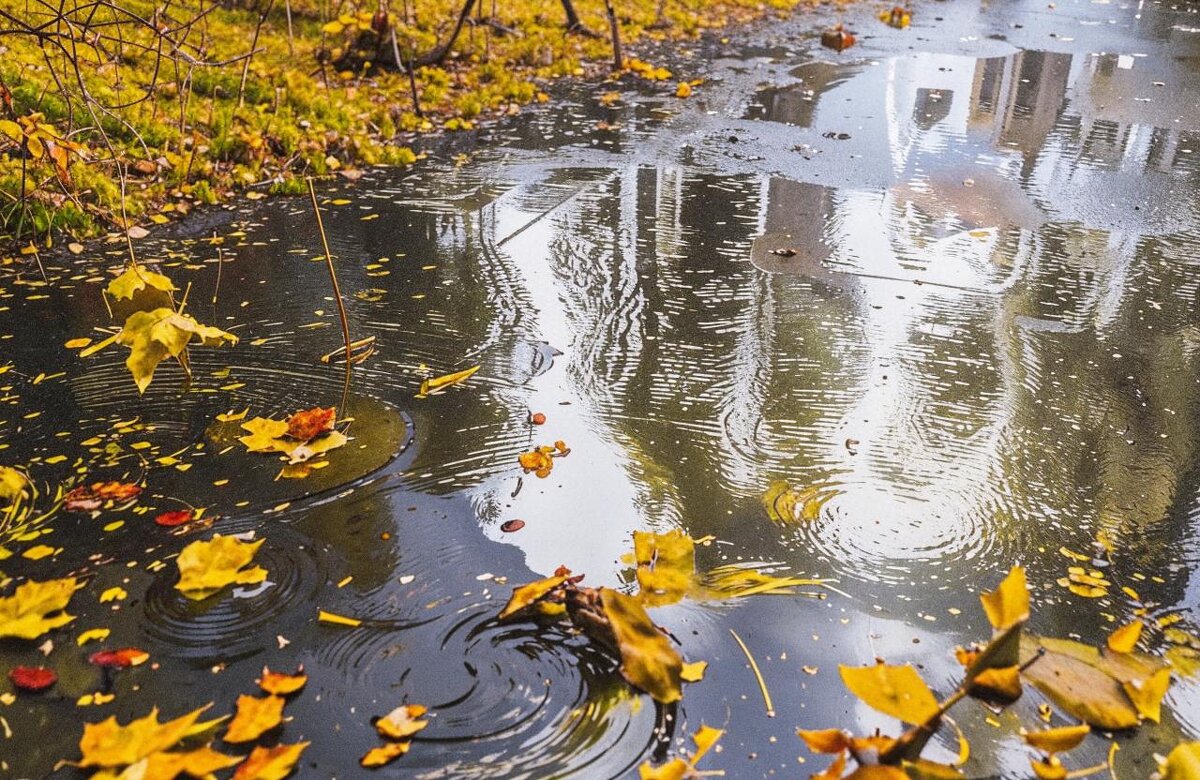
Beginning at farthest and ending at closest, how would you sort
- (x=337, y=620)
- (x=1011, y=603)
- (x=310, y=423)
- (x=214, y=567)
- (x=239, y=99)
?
(x=239, y=99), (x=310, y=423), (x=214, y=567), (x=337, y=620), (x=1011, y=603)

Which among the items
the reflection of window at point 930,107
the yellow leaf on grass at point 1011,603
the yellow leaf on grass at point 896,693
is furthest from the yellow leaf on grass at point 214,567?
the reflection of window at point 930,107

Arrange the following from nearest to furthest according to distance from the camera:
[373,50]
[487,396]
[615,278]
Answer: [487,396] → [615,278] → [373,50]

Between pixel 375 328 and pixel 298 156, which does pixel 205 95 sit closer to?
pixel 298 156

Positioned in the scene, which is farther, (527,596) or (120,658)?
(527,596)

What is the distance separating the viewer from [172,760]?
63.6 inches

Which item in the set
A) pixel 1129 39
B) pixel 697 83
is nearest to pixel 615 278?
pixel 697 83

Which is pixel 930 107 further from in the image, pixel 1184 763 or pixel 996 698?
pixel 996 698

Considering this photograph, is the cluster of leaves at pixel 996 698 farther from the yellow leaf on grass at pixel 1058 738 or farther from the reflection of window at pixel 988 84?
the reflection of window at pixel 988 84

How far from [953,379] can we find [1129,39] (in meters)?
9.12

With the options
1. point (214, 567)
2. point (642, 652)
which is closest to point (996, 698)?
point (642, 652)

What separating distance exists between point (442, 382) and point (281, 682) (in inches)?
53.4

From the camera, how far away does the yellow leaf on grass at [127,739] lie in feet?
5.39

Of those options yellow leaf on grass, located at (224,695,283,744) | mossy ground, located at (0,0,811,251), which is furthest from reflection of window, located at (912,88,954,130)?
yellow leaf on grass, located at (224,695,283,744)

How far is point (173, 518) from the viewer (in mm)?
2295
